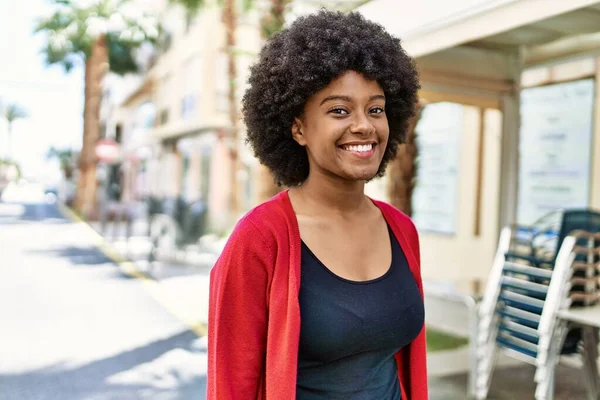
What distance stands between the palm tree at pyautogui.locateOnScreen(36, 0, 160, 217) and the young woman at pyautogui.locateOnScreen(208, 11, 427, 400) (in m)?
23.1

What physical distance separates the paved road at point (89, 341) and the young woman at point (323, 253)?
10.6 ft

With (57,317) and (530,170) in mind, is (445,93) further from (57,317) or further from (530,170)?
(57,317)

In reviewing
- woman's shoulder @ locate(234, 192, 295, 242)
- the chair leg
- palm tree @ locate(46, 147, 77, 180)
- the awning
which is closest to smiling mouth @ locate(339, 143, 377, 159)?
woman's shoulder @ locate(234, 192, 295, 242)

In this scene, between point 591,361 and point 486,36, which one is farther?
point 486,36

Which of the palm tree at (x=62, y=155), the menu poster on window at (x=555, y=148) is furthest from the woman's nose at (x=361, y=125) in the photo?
the palm tree at (x=62, y=155)

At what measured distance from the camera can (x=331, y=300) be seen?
158 centimetres

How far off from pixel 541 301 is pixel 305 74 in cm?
282

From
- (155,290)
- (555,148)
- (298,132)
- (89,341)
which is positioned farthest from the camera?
(155,290)

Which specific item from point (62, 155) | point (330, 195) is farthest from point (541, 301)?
point (62, 155)

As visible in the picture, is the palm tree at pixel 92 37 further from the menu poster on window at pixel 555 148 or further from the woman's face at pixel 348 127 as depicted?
the woman's face at pixel 348 127

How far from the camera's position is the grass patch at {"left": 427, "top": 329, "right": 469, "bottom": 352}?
5.98 metres

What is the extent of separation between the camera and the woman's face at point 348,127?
5.37 feet

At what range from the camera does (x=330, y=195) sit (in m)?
1.75

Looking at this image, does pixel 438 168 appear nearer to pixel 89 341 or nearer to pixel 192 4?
pixel 89 341
